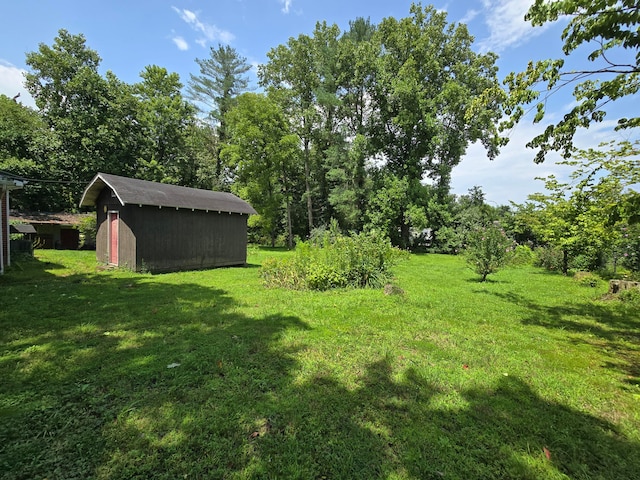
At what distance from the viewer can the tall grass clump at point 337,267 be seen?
791 centimetres

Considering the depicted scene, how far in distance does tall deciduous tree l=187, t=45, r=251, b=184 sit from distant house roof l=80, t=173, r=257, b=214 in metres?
16.6

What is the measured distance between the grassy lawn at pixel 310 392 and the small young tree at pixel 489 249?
3.59 metres

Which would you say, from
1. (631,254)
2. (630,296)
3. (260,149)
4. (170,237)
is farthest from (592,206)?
(260,149)

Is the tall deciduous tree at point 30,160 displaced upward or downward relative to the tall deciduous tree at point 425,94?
downward

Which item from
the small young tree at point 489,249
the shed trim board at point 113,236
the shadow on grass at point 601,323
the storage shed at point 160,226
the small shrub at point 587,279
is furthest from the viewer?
the shed trim board at point 113,236

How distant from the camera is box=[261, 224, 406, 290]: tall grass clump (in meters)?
7.91

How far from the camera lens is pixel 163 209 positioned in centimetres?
1077

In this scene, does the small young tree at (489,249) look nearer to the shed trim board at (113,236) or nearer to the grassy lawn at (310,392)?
the grassy lawn at (310,392)

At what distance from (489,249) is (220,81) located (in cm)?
2861

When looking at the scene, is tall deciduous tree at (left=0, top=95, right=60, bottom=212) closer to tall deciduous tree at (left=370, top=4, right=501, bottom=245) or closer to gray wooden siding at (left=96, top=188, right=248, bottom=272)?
gray wooden siding at (left=96, top=188, right=248, bottom=272)

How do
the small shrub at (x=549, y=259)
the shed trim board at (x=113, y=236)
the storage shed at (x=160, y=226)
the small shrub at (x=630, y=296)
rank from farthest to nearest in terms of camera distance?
the small shrub at (x=549, y=259)
the shed trim board at (x=113, y=236)
the storage shed at (x=160, y=226)
the small shrub at (x=630, y=296)

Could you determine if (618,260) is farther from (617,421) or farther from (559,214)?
(617,421)

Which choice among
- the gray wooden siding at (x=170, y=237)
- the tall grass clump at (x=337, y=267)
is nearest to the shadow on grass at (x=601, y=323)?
the tall grass clump at (x=337, y=267)

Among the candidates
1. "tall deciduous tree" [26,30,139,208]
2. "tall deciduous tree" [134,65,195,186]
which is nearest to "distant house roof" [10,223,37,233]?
"tall deciduous tree" [26,30,139,208]
